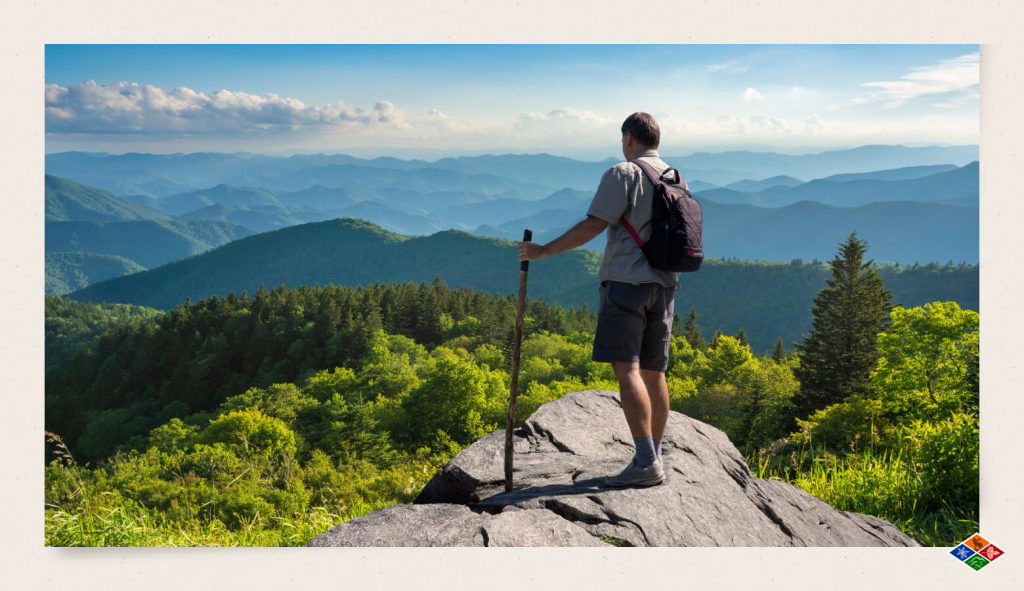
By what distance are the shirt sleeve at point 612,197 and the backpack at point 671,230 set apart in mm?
152

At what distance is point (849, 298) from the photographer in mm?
26422

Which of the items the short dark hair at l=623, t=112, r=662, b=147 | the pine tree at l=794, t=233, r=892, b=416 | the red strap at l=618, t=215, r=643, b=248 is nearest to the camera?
the red strap at l=618, t=215, r=643, b=248

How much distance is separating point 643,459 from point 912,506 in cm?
329

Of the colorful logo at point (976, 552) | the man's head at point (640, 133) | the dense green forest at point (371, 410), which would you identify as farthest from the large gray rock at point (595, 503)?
the man's head at point (640, 133)

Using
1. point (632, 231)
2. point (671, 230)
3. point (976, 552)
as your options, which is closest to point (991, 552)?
point (976, 552)

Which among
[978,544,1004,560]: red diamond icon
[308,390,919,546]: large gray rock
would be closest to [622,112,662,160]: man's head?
[308,390,919,546]: large gray rock

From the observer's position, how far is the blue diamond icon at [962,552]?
527 cm

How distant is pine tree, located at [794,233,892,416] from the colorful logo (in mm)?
21493

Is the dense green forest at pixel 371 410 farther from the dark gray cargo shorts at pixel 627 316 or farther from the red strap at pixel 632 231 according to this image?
the red strap at pixel 632 231

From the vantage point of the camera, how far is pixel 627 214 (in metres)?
4.15

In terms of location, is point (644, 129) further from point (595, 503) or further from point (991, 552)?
point (991, 552)

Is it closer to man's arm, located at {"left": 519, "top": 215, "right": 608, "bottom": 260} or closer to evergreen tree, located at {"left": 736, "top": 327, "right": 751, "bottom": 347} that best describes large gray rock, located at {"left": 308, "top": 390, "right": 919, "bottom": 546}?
man's arm, located at {"left": 519, "top": 215, "right": 608, "bottom": 260}

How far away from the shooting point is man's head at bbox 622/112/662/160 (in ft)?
14.0

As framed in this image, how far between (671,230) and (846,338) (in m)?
25.3
